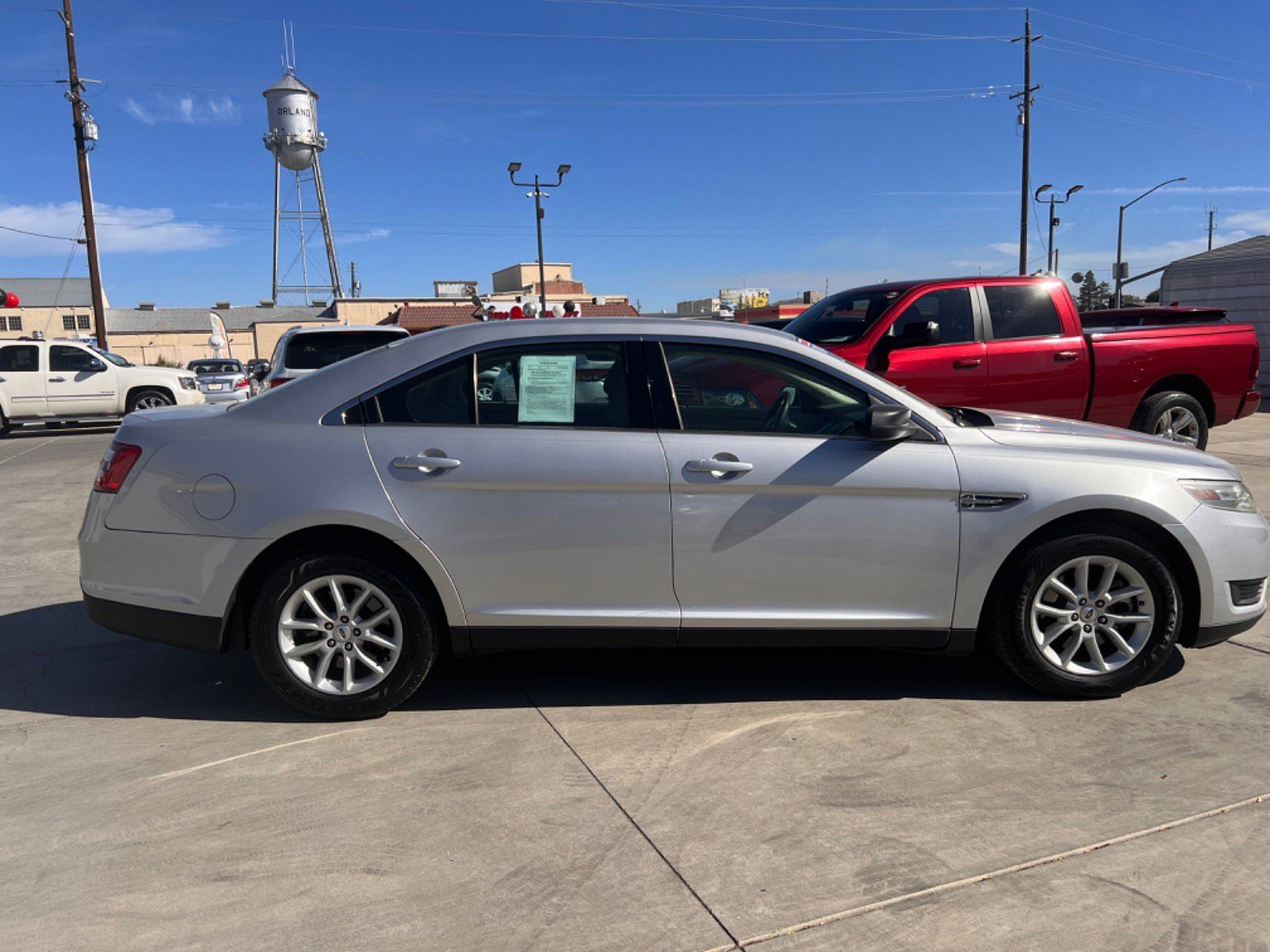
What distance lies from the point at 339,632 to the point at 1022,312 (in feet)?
21.7

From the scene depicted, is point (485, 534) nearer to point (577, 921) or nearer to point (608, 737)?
point (608, 737)

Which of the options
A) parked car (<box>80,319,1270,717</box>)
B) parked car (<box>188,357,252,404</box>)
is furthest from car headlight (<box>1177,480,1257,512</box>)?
parked car (<box>188,357,252,404</box>)

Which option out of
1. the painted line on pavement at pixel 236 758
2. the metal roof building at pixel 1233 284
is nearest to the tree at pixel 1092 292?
the metal roof building at pixel 1233 284

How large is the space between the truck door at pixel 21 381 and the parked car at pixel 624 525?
15.1 metres

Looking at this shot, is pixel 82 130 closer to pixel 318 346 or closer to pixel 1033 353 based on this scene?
pixel 318 346

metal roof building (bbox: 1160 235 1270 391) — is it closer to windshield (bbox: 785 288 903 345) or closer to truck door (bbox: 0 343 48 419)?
windshield (bbox: 785 288 903 345)

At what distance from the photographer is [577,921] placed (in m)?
2.54

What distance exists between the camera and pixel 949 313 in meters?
8.03

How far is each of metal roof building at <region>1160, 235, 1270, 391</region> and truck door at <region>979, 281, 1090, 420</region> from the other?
1317 centimetres

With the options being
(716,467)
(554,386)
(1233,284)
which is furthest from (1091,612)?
(1233,284)

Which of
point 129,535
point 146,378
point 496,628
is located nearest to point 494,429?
point 496,628

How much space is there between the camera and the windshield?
8.05 m

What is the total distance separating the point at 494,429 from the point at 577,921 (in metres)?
1.89

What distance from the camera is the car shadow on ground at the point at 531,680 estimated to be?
4.05m
